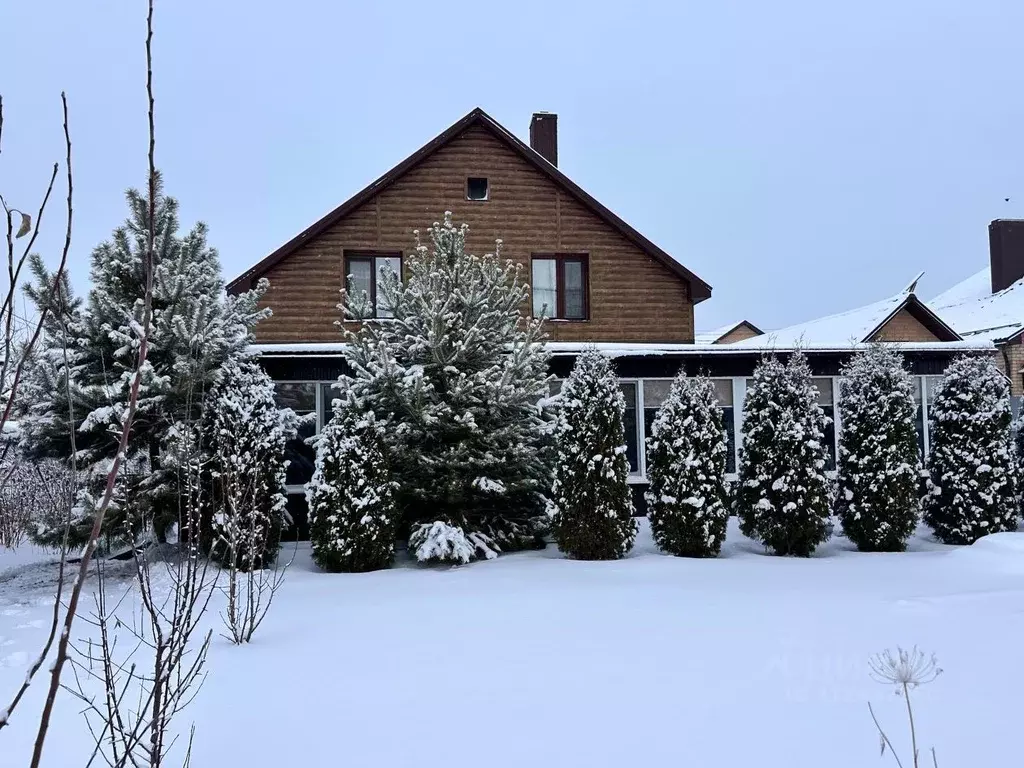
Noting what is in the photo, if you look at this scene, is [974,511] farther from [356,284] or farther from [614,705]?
[356,284]

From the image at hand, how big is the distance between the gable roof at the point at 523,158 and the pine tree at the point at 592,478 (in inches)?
253

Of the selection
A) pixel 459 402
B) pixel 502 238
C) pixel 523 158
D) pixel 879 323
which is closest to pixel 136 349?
pixel 459 402

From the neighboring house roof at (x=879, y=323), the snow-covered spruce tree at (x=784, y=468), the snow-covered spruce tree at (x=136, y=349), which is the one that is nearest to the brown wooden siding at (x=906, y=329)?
the neighboring house roof at (x=879, y=323)

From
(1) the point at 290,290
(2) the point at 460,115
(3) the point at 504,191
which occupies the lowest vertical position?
(1) the point at 290,290

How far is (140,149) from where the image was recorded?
1.84 metres

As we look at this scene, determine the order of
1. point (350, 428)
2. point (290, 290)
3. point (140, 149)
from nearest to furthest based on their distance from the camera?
point (140, 149), point (350, 428), point (290, 290)

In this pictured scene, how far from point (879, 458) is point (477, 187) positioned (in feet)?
29.9

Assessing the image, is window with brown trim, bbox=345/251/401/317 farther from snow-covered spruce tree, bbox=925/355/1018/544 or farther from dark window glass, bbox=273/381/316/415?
snow-covered spruce tree, bbox=925/355/1018/544

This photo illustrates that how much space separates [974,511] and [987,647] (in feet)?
18.9

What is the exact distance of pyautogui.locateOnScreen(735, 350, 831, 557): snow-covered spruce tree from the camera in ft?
34.1

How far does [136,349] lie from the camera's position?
9281mm

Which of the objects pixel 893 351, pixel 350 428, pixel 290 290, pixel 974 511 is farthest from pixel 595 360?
pixel 290 290

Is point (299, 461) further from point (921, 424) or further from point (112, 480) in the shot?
point (112, 480)

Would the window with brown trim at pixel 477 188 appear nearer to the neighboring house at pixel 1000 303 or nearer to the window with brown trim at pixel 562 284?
the window with brown trim at pixel 562 284
